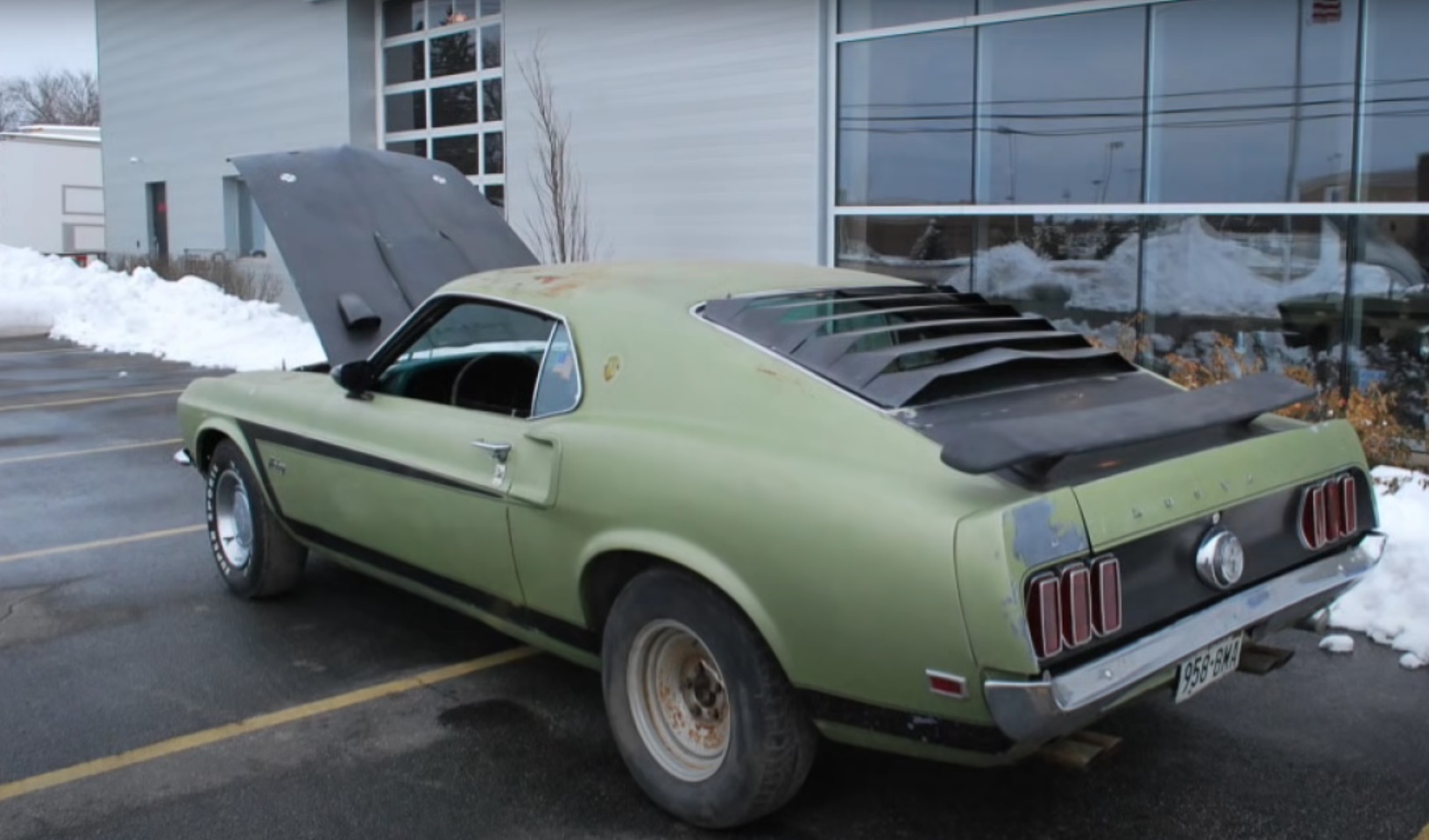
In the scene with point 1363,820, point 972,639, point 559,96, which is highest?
point 559,96

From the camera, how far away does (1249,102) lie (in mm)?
9844

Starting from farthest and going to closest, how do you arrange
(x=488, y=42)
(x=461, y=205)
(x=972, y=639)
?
(x=488, y=42), (x=461, y=205), (x=972, y=639)

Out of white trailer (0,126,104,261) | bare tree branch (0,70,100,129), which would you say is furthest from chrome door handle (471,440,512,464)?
bare tree branch (0,70,100,129)

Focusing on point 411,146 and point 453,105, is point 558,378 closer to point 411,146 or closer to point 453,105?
point 453,105

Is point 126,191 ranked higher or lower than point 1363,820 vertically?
higher

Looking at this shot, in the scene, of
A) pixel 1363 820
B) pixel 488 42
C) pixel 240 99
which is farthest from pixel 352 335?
pixel 240 99

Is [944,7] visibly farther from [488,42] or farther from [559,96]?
[488,42]

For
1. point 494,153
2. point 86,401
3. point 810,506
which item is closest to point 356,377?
point 810,506

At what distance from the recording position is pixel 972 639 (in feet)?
9.32

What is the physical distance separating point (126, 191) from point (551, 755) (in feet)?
78.7

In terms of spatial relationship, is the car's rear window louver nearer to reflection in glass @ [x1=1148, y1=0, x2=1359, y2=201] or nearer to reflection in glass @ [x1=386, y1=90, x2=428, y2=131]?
reflection in glass @ [x1=1148, y1=0, x2=1359, y2=201]

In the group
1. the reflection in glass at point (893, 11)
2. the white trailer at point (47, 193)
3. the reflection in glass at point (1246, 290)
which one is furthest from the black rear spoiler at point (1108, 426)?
the white trailer at point (47, 193)

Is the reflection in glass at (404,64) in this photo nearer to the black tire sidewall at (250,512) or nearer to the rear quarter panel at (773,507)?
the black tire sidewall at (250,512)

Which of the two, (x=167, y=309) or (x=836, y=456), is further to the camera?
(x=167, y=309)
